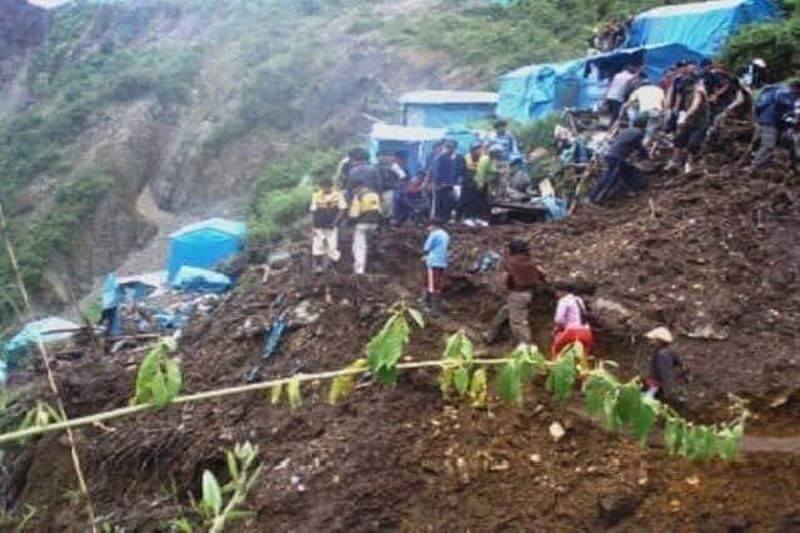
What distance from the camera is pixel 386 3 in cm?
4109

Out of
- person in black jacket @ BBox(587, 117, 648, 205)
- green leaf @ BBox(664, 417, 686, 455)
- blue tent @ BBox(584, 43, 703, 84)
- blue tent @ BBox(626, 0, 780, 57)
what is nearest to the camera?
green leaf @ BBox(664, 417, 686, 455)

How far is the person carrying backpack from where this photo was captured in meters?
10.5

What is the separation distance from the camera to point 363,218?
11.0 metres

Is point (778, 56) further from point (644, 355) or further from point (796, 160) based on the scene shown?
point (644, 355)

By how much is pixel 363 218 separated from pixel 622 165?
3.47 meters

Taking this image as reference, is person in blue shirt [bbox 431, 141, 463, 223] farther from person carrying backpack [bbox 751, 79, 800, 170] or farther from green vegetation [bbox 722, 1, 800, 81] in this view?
green vegetation [bbox 722, 1, 800, 81]

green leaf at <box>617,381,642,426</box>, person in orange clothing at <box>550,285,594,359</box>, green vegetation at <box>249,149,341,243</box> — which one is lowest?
green vegetation at <box>249,149,341,243</box>

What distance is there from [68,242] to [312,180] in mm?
10981

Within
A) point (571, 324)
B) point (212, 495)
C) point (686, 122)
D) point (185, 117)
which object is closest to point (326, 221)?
point (571, 324)

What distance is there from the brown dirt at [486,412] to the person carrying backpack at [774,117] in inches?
11.2

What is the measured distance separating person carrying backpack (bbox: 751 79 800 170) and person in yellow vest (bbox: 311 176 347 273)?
16.3ft

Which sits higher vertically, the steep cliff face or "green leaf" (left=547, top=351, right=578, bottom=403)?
"green leaf" (left=547, top=351, right=578, bottom=403)

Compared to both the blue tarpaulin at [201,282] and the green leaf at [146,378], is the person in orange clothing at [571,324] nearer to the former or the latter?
the green leaf at [146,378]

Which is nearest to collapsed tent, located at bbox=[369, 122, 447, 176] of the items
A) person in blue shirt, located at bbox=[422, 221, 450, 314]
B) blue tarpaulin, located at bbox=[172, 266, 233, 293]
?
blue tarpaulin, located at bbox=[172, 266, 233, 293]
